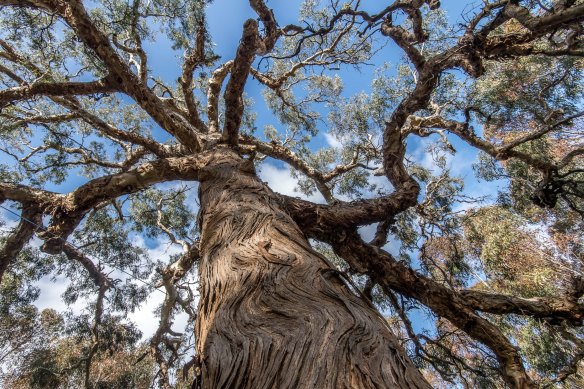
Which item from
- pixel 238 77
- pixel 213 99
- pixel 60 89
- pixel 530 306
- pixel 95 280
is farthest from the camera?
pixel 95 280

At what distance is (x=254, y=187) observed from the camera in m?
3.04

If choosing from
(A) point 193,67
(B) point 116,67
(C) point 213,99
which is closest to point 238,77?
(B) point 116,67

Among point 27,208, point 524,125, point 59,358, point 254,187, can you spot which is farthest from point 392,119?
point 59,358

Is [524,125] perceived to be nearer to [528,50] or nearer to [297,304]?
[528,50]

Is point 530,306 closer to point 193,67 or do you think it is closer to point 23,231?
point 23,231

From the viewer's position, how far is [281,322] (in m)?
1.26

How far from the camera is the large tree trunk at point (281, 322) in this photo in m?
0.99

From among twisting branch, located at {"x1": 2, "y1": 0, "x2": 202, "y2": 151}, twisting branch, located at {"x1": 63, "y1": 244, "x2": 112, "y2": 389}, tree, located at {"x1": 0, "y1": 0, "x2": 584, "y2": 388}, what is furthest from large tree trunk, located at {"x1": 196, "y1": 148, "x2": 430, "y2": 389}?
twisting branch, located at {"x1": 63, "y1": 244, "x2": 112, "y2": 389}

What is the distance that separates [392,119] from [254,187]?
2137mm

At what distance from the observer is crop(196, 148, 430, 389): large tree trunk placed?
3.26 ft

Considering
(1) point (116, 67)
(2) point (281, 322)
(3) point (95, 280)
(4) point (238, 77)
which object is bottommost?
(2) point (281, 322)

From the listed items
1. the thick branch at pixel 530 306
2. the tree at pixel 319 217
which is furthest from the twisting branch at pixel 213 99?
the thick branch at pixel 530 306

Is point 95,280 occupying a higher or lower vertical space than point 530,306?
lower

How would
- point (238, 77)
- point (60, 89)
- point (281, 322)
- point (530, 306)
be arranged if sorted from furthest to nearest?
1. point (60, 89)
2. point (238, 77)
3. point (530, 306)
4. point (281, 322)
